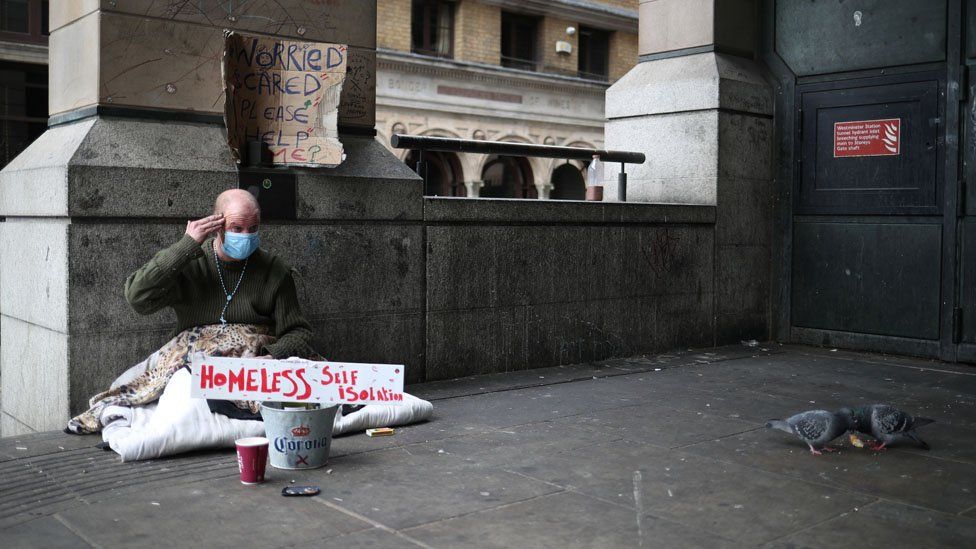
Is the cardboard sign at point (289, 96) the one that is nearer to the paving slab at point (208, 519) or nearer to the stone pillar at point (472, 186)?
the paving slab at point (208, 519)

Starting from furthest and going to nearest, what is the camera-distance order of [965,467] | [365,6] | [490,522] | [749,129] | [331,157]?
[749,129]
[365,6]
[331,157]
[965,467]
[490,522]

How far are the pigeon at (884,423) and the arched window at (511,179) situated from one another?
23046 millimetres

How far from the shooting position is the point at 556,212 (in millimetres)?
7398

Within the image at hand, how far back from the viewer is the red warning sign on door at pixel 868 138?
8.38 m

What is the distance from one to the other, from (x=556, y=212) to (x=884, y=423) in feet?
10.8

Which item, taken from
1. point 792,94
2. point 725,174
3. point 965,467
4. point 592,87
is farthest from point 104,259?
point 592,87

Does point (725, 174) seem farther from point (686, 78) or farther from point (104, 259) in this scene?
point (104, 259)

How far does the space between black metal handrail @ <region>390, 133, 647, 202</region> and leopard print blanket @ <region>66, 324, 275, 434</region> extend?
170 cm

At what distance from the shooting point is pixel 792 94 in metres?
9.07

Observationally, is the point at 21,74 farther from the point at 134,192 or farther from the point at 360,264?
the point at 134,192

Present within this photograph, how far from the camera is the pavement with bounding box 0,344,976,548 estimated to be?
11.5 feet

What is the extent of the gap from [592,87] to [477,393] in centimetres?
2336

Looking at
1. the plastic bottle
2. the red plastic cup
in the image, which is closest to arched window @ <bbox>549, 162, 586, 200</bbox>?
the plastic bottle

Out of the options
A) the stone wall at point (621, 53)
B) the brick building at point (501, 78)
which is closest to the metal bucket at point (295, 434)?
the brick building at point (501, 78)
